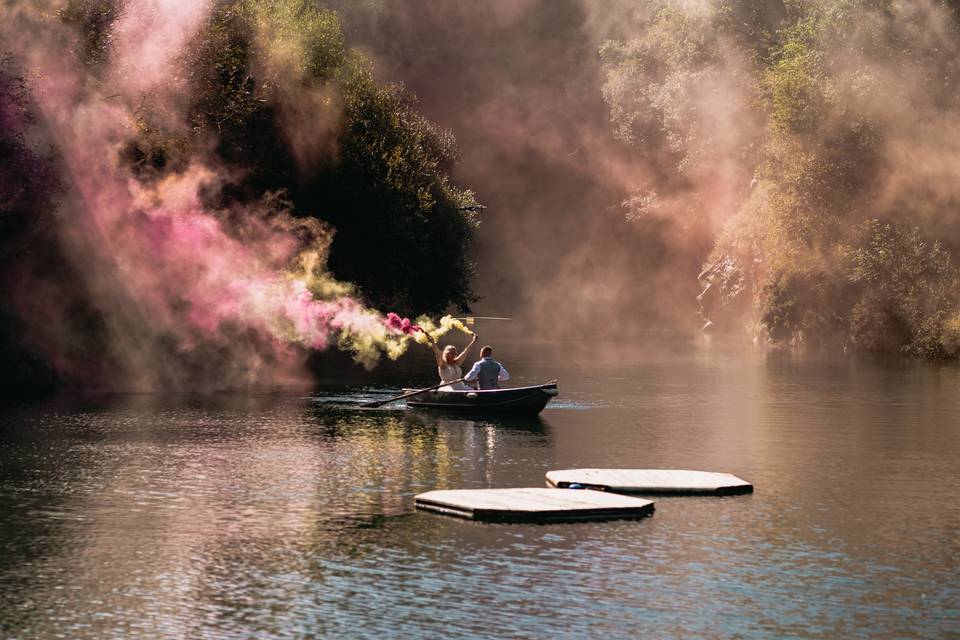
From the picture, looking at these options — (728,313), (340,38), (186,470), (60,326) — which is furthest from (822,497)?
(728,313)

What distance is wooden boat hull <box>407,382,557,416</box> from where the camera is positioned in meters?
46.5

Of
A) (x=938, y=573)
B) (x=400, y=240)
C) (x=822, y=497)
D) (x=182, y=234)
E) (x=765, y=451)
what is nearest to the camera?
(x=938, y=573)

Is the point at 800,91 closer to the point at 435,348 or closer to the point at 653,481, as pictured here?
the point at 435,348

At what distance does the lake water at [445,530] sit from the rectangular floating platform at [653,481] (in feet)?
1.76

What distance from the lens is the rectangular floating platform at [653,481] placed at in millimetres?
31766

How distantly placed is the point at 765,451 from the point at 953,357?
4276cm

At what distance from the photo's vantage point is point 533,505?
94.2ft

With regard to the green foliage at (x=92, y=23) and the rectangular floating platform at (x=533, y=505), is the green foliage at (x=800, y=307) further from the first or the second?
the rectangular floating platform at (x=533, y=505)

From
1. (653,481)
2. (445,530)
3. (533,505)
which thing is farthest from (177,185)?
(445,530)

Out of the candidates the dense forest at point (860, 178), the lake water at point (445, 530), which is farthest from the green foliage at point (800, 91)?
the lake water at point (445, 530)

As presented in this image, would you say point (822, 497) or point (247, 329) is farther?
point (247, 329)

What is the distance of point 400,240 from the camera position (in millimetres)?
78125

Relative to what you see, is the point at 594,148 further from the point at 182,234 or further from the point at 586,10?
the point at 182,234

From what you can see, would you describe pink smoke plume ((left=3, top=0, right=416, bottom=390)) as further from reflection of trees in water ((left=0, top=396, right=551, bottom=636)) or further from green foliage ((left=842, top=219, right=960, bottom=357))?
green foliage ((left=842, top=219, right=960, bottom=357))
